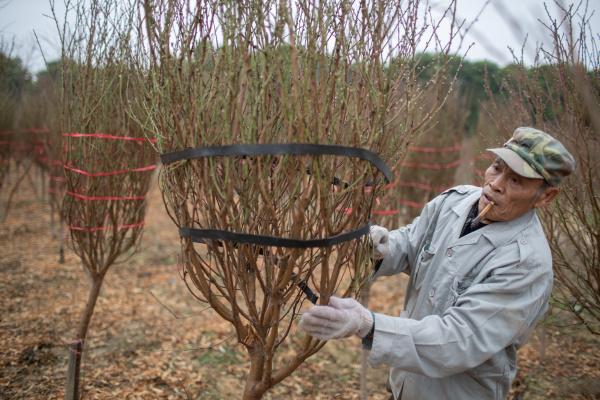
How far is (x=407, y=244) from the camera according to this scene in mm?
2168

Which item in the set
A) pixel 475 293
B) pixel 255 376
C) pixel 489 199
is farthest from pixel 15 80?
pixel 475 293

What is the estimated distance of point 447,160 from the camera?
6.14m

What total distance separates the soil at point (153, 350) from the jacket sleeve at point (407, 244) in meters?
1.31

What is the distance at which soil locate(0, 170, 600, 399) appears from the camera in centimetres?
379

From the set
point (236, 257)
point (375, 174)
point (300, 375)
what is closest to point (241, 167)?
point (236, 257)

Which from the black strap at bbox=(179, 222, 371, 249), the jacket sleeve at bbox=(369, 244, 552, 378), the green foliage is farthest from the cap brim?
the green foliage

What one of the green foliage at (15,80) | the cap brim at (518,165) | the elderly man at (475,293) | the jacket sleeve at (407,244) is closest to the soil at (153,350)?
the jacket sleeve at (407,244)

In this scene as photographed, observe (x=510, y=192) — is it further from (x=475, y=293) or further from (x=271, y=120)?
(x=271, y=120)

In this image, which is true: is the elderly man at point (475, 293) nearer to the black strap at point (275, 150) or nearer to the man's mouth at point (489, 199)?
the man's mouth at point (489, 199)

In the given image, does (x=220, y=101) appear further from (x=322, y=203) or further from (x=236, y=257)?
(x=236, y=257)

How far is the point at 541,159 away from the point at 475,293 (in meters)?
0.58

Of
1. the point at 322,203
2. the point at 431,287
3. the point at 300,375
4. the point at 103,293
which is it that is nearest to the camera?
the point at 322,203

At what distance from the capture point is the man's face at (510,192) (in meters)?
1.70

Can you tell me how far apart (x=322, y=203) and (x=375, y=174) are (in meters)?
0.28
